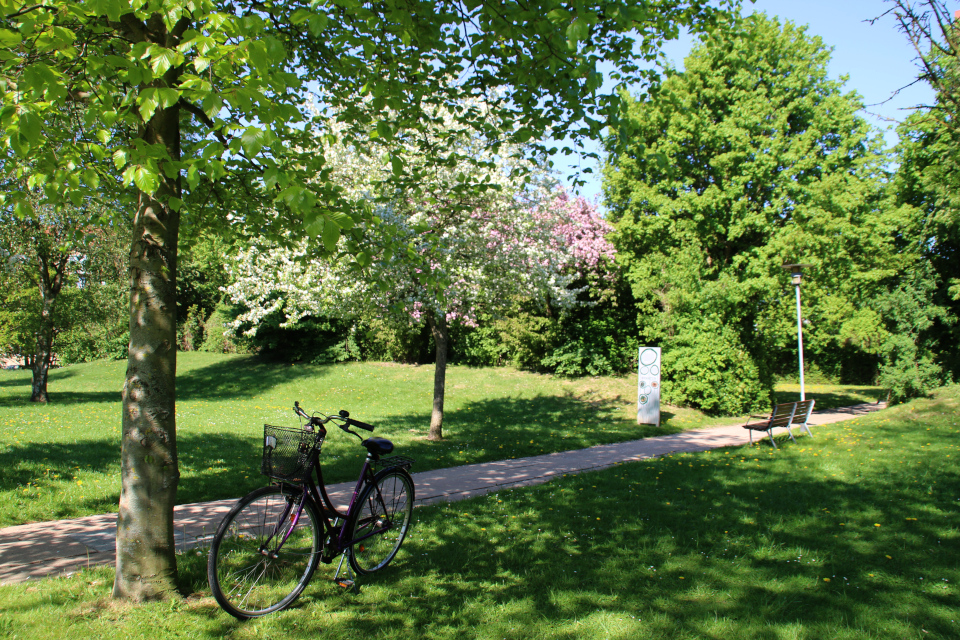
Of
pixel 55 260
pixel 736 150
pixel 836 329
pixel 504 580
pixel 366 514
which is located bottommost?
pixel 504 580

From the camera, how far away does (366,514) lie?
4340 millimetres

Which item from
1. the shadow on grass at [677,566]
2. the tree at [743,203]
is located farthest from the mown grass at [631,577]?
the tree at [743,203]

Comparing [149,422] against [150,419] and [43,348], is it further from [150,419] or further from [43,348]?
[43,348]

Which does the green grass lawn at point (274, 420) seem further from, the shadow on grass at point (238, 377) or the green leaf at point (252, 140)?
the green leaf at point (252, 140)

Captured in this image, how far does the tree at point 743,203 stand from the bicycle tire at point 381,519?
41.3ft

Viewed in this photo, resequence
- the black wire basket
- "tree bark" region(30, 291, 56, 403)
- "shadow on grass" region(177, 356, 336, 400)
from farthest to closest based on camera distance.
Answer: "shadow on grass" region(177, 356, 336, 400), "tree bark" region(30, 291, 56, 403), the black wire basket

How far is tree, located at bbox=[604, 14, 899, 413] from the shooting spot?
1544 cm

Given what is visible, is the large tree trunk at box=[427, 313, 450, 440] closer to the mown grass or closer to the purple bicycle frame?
the mown grass

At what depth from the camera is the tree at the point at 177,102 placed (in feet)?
9.15

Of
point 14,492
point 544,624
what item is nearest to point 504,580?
point 544,624

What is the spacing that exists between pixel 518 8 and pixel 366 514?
3991mm

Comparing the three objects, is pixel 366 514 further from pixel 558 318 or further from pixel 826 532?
pixel 558 318

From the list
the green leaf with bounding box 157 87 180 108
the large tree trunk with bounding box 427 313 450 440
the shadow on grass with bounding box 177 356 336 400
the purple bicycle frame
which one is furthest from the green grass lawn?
the green leaf with bounding box 157 87 180 108

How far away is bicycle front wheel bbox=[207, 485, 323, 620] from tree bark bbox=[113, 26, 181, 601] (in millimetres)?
409
